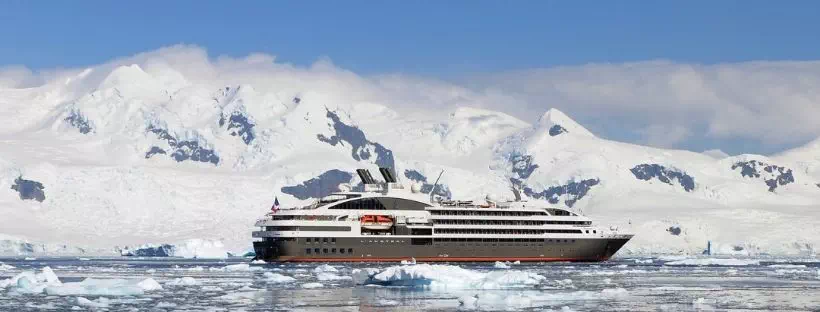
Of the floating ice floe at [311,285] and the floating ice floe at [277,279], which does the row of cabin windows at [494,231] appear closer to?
the floating ice floe at [277,279]

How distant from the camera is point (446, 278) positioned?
70875mm

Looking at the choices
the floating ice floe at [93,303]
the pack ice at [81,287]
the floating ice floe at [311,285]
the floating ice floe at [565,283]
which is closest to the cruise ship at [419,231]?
the floating ice floe at [565,283]

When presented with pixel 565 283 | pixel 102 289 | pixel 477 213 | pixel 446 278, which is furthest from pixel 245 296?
pixel 477 213

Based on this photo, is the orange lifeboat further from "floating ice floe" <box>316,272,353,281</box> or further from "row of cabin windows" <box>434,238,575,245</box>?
"floating ice floe" <box>316,272,353,281</box>

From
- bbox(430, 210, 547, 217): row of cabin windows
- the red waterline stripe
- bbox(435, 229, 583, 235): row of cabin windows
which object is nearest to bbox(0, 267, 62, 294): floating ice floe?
the red waterline stripe

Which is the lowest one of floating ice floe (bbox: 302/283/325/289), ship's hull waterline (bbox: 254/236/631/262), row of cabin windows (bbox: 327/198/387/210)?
floating ice floe (bbox: 302/283/325/289)

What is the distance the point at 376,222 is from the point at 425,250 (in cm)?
559

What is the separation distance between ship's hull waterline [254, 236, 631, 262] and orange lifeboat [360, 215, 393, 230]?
165cm

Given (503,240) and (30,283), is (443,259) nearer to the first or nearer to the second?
(503,240)

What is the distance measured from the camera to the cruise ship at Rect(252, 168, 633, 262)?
128 metres

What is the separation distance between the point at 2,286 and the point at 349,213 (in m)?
61.3

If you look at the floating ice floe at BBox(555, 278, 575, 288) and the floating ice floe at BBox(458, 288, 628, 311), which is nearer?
the floating ice floe at BBox(458, 288, 628, 311)

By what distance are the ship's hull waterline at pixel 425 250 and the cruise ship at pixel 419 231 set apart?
0.10m

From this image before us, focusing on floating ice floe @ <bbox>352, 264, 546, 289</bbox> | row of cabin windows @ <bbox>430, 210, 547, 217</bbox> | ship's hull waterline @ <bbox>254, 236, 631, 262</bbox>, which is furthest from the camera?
row of cabin windows @ <bbox>430, 210, 547, 217</bbox>
